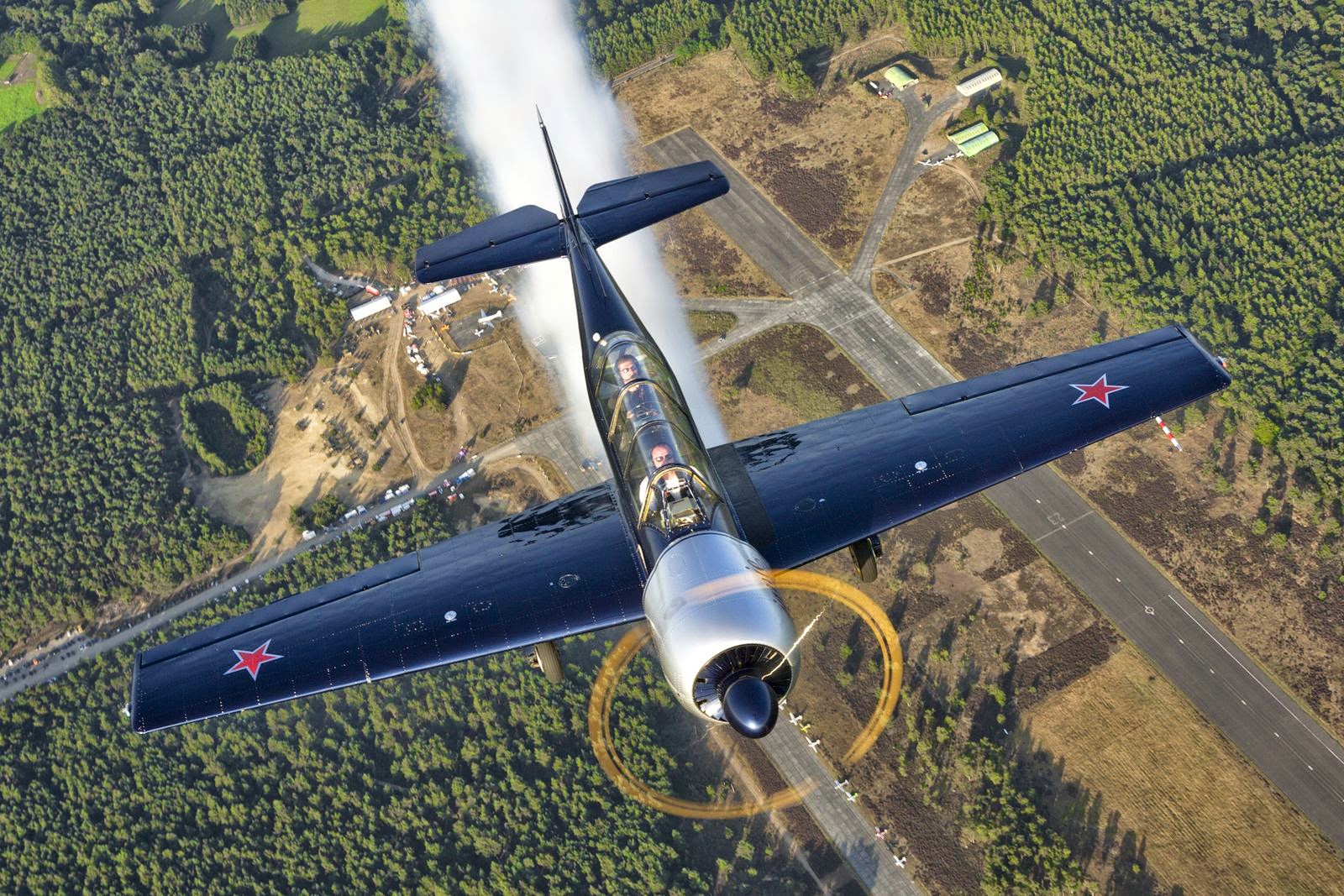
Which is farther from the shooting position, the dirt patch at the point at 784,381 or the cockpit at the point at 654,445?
the dirt patch at the point at 784,381

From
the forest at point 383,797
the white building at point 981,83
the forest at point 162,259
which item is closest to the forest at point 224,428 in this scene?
the forest at point 162,259


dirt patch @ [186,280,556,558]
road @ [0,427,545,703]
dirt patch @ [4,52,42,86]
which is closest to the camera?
road @ [0,427,545,703]

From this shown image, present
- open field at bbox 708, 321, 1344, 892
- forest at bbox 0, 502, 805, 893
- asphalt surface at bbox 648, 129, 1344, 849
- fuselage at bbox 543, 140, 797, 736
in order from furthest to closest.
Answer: forest at bbox 0, 502, 805, 893, asphalt surface at bbox 648, 129, 1344, 849, open field at bbox 708, 321, 1344, 892, fuselage at bbox 543, 140, 797, 736

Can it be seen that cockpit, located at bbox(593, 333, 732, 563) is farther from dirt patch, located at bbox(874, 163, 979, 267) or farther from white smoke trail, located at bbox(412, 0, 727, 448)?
dirt patch, located at bbox(874, 163, 979, 267)

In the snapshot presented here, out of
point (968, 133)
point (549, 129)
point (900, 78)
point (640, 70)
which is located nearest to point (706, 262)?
point (549, 129)

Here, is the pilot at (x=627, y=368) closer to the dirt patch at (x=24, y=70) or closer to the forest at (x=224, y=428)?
the forest at (x=224, y=428)

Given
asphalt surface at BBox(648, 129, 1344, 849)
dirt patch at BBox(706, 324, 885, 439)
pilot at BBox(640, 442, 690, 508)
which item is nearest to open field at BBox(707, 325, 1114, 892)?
asphalt surface at BBox(648, 129, 1344, 849)

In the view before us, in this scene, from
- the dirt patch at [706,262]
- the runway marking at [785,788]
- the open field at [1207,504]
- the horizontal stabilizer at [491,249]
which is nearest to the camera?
the runway marking at [785,788]

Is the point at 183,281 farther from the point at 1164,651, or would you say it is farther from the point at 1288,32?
the point at 1288,32
